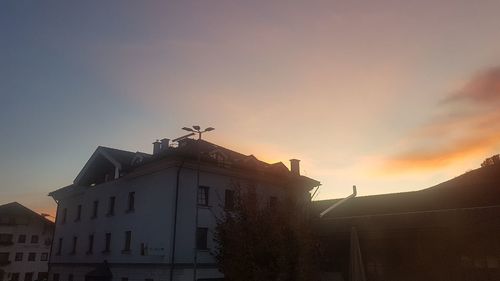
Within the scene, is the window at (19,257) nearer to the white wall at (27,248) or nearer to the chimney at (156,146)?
the white wall at (27,248)

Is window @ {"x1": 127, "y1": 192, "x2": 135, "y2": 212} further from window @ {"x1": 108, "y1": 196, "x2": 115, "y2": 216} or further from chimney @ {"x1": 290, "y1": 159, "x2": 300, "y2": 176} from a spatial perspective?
chimney @ {"x1": 290, "y1": 159, "x2": 300, "y2": 176}

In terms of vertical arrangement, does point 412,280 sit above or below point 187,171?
below

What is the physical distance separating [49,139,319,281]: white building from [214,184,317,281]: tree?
5264 millimetres

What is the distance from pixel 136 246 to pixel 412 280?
69.7ft

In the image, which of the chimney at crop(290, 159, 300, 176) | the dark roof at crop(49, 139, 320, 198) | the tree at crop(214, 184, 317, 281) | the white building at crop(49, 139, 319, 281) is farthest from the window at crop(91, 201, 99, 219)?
the tree at crop(214, 184, 317, 281)

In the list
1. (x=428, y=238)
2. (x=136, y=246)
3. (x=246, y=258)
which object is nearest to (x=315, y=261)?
(x=246, y=258)

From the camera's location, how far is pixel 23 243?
6156 centimetres

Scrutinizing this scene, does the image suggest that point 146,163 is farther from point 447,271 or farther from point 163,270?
point 447,271

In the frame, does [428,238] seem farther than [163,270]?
No

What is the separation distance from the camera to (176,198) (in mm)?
27031

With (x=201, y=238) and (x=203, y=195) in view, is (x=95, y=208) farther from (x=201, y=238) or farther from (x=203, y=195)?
→ (x=201, y=238)

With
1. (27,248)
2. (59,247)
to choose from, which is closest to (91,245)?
(59,247)

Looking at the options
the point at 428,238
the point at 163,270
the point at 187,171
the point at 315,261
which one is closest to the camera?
the point at 428,238

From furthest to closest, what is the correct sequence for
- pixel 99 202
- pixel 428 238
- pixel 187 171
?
pixel 99 202 < pixel 187 171 < pixel 428 238
